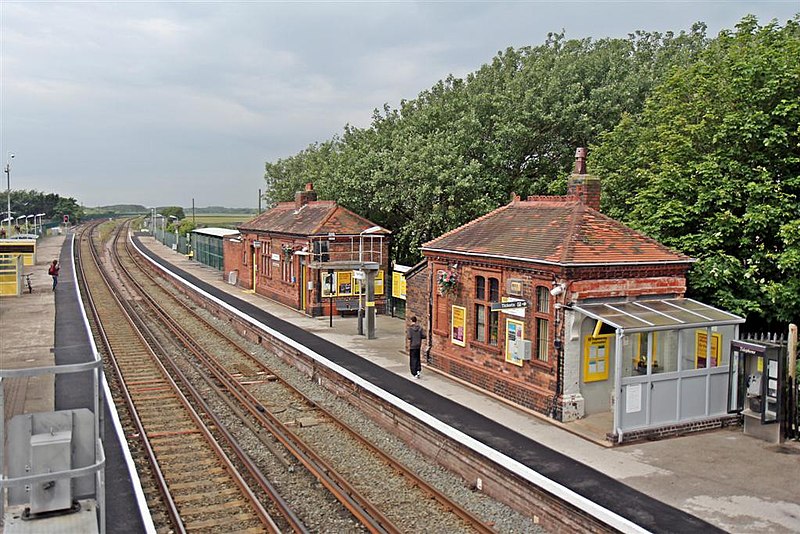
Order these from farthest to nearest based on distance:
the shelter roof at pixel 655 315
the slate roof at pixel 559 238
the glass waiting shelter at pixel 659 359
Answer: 1. the slate roof at pixel 559 238
2. the shelter roof at pixel 655 315
3. the glass waiting shelter at pixel 659 359

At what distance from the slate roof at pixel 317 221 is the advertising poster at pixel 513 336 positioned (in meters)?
13.4

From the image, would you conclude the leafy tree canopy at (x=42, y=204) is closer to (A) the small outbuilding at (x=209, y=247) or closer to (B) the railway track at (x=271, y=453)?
(A) the small outbuilding at (x=209, y=247)

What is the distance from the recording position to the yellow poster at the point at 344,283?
28.2 metres

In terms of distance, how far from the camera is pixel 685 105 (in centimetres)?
1870

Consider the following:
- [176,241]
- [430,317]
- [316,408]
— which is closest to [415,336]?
[430,317]

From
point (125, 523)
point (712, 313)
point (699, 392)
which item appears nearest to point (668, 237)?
point (712, 313)

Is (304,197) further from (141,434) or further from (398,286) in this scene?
(141,434)

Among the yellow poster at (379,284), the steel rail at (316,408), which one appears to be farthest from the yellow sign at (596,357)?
the yellow poster at (379,284)

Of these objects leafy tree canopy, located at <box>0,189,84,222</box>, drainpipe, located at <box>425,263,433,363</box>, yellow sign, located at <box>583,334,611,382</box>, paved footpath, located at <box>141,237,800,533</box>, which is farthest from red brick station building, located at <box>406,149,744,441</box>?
leafy tree canopy, located at <box>0,189,84,222</box>

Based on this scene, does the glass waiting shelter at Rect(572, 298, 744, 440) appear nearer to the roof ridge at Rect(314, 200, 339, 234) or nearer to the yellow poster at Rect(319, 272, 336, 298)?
the yellow poster at Rect(319, 272, 336, 298)

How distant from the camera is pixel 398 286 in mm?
27016

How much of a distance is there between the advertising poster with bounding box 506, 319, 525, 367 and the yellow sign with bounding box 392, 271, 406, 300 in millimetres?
11157

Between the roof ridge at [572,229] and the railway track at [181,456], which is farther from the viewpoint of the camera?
the roof ridge at [572,229]

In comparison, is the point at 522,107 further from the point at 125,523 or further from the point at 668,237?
the point at 125,523
